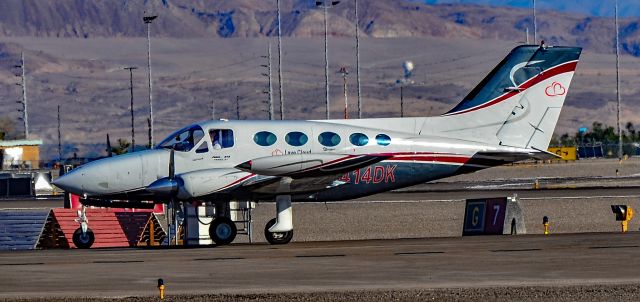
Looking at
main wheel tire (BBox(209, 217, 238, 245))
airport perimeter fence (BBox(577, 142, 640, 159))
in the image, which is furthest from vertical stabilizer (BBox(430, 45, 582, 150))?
airport perimeter fence (BBox(577, 142, 640, 159))

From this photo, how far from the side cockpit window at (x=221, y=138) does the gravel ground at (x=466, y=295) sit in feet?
39.6

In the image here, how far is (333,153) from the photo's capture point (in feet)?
118

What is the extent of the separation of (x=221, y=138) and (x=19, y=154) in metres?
86.5

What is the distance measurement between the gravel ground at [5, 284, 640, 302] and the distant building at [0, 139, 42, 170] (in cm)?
8893

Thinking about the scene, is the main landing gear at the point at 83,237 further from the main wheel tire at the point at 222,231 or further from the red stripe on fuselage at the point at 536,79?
the red stripe on fuselage at the point at 536,79

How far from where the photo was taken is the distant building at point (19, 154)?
112750 mm

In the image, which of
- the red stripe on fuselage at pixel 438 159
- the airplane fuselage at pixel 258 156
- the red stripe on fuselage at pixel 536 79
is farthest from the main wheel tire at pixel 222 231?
the red stripe on fuselage at pixel 536 79

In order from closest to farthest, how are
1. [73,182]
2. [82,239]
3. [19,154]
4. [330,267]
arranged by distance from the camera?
[330,267] → [73,182] → [82,239] → [19,154]

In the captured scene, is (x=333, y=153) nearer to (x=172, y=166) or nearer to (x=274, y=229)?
(x=274, y=229)

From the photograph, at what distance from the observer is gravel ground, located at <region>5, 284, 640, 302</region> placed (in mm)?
23312

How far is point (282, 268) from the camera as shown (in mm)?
28359

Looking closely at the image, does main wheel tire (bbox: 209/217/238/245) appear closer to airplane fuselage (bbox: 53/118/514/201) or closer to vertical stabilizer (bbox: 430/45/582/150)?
airplane fuselage (bbox: 53/118/514/201)

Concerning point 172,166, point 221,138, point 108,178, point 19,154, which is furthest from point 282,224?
point 19,154

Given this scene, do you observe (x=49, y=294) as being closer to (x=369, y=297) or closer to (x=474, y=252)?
(x=369, y=297)
